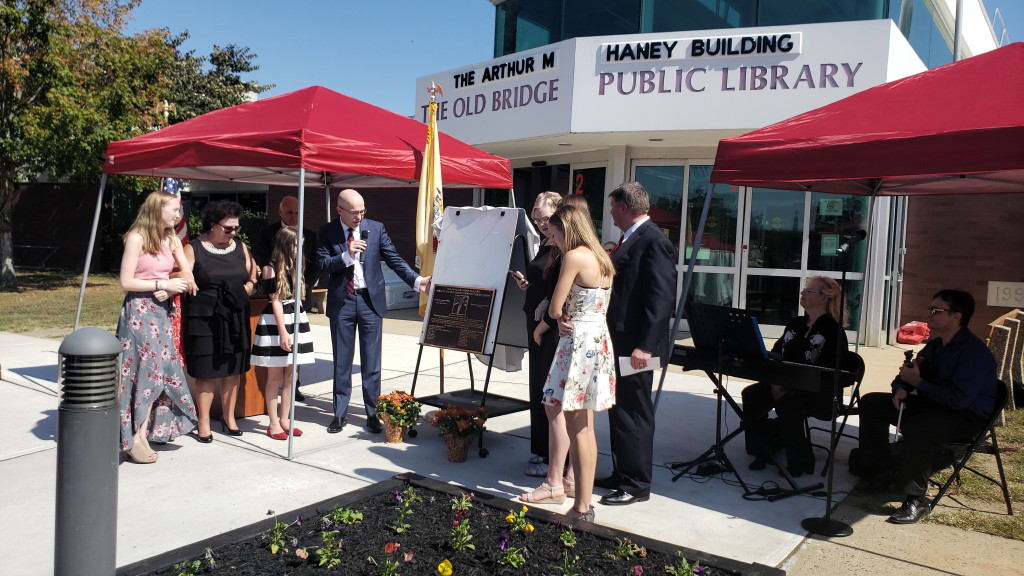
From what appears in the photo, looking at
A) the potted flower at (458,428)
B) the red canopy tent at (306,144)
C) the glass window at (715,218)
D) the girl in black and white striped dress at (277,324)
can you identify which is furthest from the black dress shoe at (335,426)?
the glass window at (715,218)

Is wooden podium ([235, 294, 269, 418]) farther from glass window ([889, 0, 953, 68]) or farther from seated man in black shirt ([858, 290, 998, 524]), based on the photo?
glass window ([889, 0, 953, 68])

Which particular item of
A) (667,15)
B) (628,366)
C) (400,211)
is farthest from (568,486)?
(400,211)

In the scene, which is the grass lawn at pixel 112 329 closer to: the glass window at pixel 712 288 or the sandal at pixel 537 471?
the sandal at pixel 537 471

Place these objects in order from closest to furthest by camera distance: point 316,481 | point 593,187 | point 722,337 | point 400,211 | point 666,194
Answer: point 316,481 → point 722,337 → point 666,194 → point 593,187 → point 400,211

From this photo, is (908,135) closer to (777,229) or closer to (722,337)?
(722,337)

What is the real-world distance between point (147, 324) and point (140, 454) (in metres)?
0.86

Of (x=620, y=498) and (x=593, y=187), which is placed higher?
(x=593, y=187)

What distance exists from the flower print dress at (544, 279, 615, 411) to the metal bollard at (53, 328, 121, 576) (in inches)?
83.2

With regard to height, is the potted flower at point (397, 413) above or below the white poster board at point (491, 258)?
below

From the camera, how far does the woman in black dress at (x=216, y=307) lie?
5324 millimetres

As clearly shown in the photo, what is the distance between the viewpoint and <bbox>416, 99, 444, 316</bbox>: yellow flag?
6086 millimetres

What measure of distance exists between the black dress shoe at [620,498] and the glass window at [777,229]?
781cm

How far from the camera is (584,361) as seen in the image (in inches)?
154

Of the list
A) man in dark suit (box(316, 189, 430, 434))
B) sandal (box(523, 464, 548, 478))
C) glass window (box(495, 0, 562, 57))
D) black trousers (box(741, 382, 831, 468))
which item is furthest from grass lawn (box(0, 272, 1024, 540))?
glass window (box(495, 0, 562, 57))
